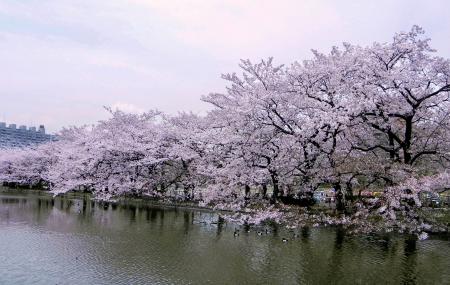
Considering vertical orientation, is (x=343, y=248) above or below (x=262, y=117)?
below

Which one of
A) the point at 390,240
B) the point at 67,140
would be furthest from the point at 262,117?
the point at 67,140

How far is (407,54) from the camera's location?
15.1 metres

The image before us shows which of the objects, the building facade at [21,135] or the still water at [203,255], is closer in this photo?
the still water at [203,255]

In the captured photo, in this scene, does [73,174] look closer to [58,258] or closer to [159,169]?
[159,169]

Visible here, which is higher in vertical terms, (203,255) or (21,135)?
(21,135)

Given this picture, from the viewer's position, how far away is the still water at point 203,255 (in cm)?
1139

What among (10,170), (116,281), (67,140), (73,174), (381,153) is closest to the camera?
(116,281)

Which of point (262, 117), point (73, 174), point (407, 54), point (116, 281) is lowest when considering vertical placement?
point (116, 281)

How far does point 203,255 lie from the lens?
13844mm

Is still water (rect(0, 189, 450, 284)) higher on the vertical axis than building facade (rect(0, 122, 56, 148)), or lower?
lower

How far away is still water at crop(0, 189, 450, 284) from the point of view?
37.4 ft

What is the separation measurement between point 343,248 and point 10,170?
157 ft

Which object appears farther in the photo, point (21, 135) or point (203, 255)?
point (21, 135)

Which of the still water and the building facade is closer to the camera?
the still water
